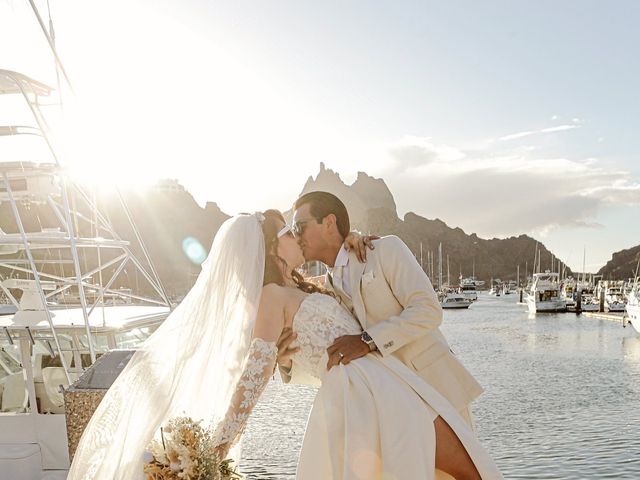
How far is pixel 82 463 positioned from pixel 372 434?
1.50 m

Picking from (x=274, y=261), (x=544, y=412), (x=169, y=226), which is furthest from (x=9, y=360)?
→ (x=169, y=226)

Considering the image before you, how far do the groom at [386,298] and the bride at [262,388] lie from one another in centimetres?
14

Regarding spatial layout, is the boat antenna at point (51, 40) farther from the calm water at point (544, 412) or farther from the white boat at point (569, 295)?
the white boat at point (569, 295)

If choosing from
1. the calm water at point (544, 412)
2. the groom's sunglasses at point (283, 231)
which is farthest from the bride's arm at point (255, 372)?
the calm water at point (544, 412)

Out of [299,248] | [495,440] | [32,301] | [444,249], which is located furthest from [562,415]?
[444,249]

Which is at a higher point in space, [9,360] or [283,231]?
[283,231]

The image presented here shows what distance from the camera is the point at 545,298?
77000 millimetres

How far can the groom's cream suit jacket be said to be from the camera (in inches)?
135

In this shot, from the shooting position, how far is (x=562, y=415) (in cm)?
2405

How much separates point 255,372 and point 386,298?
89 centimetres

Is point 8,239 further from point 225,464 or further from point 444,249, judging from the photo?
point 444,249

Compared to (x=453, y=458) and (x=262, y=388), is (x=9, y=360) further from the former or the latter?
(x=453, y=458)

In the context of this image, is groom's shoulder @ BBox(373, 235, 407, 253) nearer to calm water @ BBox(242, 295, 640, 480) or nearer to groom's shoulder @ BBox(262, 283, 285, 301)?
groom's shoulder @ BBox(262, 283, 285, 301)

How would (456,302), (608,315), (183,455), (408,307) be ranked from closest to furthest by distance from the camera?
(183,455)
(408,307)
(608,315)
(456,302)
